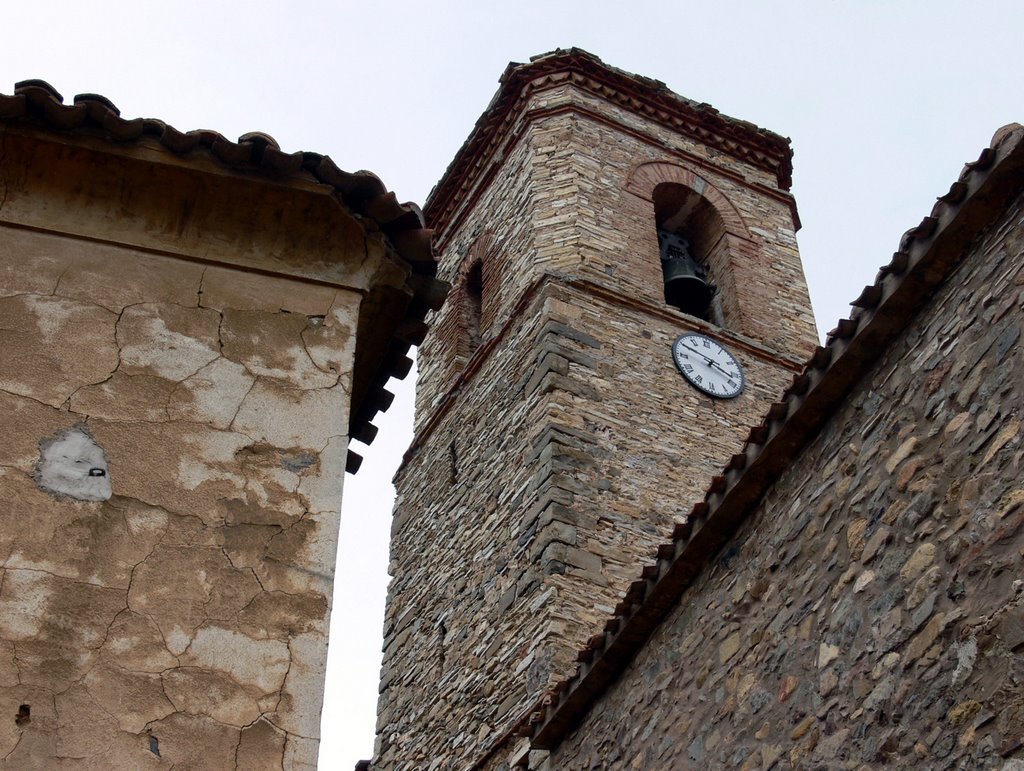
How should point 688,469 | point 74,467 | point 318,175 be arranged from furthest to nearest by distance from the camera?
point 688,469 → point 318,175 → point 74,467

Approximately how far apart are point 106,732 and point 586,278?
28.1ft

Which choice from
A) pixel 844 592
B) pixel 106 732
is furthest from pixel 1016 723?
pixel 106 732

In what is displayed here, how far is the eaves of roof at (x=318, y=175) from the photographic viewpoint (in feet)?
12.5

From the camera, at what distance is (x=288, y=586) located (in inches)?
129

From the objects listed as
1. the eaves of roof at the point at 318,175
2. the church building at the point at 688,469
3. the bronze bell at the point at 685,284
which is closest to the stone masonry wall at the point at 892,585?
the church building at the point at 688,469

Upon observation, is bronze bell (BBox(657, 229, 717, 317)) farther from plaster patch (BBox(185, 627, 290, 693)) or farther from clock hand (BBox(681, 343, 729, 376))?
plaster patch (BBox(185, 627, 290, 693))

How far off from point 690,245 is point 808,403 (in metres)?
8.49

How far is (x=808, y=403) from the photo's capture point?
209 inches

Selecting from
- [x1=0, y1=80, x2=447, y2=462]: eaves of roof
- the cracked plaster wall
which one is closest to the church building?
[x1=0, y1=80, x2=447, y2=462]: eaves of roof

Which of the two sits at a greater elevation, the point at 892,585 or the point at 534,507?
the point at 534,507

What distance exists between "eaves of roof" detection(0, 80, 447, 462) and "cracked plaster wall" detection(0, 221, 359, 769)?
0.32m

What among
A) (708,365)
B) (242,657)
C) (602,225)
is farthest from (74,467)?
(602,225)

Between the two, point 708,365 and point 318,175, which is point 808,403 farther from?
point 708,365

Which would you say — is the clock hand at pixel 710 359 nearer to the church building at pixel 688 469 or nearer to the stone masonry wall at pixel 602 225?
the church building at pixel 688 469
